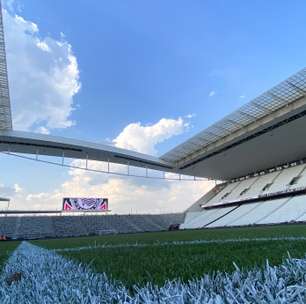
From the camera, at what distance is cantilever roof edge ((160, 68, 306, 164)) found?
25.7m

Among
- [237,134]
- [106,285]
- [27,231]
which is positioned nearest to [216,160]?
[237,134]

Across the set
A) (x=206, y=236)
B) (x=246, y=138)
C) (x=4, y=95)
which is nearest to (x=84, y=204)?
(x=4, y=95)

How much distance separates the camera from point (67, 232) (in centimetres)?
4128

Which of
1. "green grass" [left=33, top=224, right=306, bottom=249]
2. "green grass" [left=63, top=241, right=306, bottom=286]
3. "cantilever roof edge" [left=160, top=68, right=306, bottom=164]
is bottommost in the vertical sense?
"green grass" [left=63, top=241, right=306, bottom=286]

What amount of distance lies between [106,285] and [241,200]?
41.2 metres

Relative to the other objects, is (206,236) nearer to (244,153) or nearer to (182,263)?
(182,263)

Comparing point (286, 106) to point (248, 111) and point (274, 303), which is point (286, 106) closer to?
point (248, 111)

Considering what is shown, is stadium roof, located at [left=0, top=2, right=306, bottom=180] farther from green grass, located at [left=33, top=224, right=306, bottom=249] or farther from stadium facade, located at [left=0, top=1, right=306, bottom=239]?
green grass, located at [left=33, top=224, right=306, bottom=249]

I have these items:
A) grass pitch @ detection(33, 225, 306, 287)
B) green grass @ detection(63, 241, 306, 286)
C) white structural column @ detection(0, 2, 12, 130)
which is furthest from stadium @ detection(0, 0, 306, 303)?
green grass @ detection(63, 241, 306, 286)

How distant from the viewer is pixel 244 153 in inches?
1580

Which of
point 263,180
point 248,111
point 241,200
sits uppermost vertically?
point 248,111

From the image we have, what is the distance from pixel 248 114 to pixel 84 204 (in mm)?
26638

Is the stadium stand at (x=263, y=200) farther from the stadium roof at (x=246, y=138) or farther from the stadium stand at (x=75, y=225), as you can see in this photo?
the stadium stand at (x=75, y=225)

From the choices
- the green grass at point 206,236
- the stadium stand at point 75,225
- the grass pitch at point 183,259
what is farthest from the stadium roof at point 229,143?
the grass pitch at point 183,259
